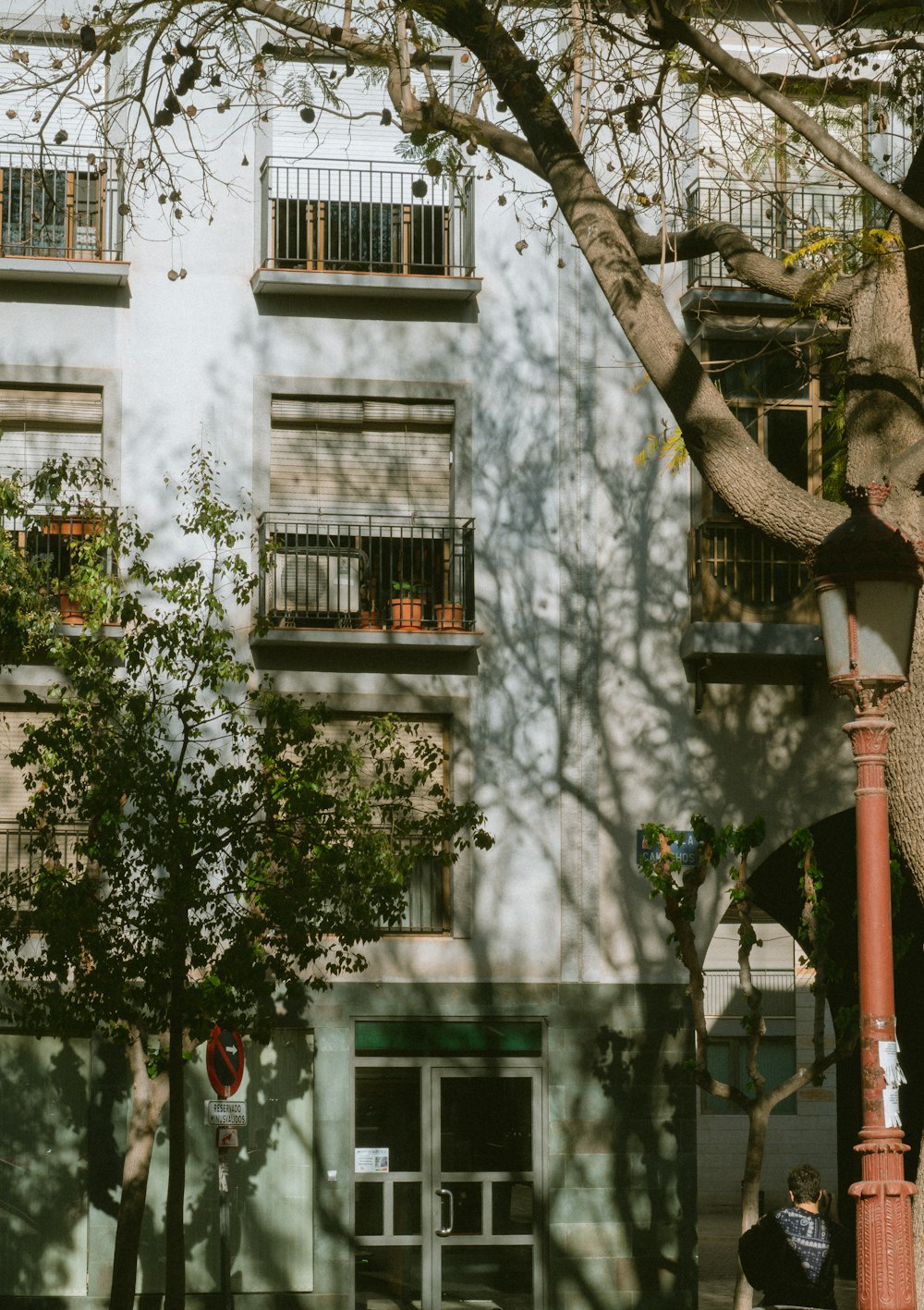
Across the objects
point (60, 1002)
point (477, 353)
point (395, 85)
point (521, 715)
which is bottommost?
point (60, 1002)

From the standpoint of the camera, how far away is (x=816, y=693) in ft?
64.4

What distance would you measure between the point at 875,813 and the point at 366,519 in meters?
12.4

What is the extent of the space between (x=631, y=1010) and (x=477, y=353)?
6.52 m

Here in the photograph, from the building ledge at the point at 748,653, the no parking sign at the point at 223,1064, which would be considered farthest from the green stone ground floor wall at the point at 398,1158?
the building ledge at the point at 748,653

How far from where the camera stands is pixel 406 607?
19125 millimetres

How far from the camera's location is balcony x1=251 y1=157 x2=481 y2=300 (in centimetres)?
1917

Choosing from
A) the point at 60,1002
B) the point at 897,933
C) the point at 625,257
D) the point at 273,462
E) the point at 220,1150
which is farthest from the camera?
the point at 273,462

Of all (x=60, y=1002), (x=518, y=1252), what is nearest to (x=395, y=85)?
(x=60, y=1002)

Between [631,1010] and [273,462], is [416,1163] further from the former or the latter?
[273,462]

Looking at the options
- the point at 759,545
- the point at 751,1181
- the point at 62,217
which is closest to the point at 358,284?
the point at 62,217

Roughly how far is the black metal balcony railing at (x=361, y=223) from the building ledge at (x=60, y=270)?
5.00 ft

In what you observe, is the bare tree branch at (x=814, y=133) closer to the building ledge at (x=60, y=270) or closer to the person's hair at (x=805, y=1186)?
the person's hair at (x=805, y=1186)

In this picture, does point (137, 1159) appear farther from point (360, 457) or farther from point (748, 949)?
point (360, 457)

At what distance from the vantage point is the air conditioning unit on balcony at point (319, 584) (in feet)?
61.8
